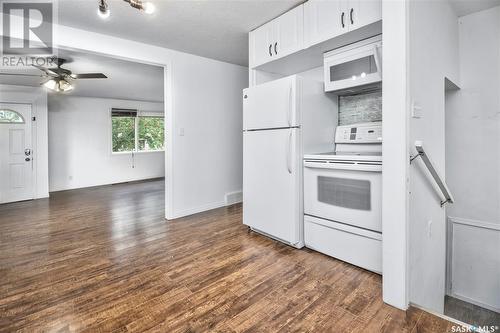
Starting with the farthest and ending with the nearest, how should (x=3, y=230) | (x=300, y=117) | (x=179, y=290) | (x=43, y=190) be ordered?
1. (x=43, y=190)
2. (x=3, y=230)
3. (x=300, y=117)
4. (x=179, y=290)

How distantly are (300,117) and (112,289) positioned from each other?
219cm

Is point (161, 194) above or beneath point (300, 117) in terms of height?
beneath

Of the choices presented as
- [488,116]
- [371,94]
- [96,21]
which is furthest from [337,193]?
[96,21]

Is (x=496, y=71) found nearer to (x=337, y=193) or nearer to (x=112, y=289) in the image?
(x=337, y=193)

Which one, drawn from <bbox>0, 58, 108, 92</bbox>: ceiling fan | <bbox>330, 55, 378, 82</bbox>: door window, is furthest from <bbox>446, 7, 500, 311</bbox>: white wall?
<bbox>0, 58, 108, 92</bbox>: ceiling fan

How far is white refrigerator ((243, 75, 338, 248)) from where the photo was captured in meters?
2.55

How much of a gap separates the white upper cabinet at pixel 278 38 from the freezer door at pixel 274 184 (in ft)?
2.92

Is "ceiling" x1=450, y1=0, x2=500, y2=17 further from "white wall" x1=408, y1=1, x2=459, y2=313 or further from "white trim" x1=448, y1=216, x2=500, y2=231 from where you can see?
"white trim" x1=448, y1=216, x2=500, y2=231

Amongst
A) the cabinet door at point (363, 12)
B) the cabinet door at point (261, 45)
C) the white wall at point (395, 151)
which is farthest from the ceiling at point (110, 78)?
the white wall at point (395, 151)

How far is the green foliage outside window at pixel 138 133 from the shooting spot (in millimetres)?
7289

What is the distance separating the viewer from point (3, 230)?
3.41 m

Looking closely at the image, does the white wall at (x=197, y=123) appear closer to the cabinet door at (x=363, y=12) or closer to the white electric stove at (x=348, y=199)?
the white electric stove at (x=348, y=199)

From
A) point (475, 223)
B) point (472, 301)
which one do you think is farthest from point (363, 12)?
point (472, 301)

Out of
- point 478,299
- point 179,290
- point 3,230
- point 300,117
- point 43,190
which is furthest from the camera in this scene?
point 43,190
